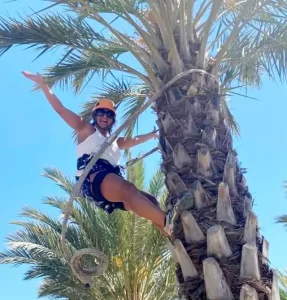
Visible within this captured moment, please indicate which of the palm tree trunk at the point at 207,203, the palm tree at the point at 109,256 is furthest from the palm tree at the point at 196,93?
the palm tree at the point at 109,256

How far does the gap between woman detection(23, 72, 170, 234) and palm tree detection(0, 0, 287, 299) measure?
30cm

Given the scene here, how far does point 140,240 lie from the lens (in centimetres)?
895

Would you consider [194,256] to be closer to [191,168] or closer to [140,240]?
[191,168]

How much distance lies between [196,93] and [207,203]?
1276mm

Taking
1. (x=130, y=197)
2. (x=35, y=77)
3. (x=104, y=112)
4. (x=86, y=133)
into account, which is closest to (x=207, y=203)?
(x=130, y=197)

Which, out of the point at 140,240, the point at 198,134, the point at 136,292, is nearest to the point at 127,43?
the point at 198,134

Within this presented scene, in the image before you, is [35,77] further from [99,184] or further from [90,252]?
[90,252]

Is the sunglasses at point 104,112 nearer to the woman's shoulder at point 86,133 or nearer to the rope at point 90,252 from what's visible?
the woman's shoulder at point 86,133

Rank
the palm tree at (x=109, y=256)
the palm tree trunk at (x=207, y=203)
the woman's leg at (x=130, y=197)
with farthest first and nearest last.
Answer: the palm tree at (x=109, y=256)
the woman's leg at (x=130, y=197)
the palm tree trunk at (x=207, y=203)

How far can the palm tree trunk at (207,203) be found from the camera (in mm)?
3725

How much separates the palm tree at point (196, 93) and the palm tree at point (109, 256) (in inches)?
110

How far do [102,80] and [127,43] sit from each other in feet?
5.04

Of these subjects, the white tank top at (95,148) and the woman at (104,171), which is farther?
the white tank top at (95,148)

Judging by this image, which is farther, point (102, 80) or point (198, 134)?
point (102, 80)
